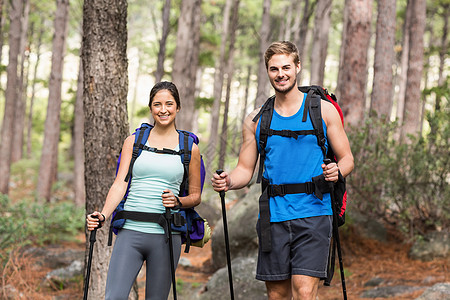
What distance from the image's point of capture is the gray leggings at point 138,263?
3555 millimetres

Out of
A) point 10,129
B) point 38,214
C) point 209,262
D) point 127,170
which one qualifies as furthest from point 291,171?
point 10,129

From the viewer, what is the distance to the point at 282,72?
11.4 ft

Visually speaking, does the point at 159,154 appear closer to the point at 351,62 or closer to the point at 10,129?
the point at 351,62

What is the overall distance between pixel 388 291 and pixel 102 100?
4.50m

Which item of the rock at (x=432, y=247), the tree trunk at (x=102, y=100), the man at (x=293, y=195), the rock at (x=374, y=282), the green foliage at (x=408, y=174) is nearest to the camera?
the man at (x=293, y=195)

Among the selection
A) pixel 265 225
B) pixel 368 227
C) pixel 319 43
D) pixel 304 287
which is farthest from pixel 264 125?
pixel 319 43

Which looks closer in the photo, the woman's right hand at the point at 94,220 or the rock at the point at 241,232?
the woman's right hand at the point at 94,220

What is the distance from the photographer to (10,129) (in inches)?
661

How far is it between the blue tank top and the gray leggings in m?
0.85

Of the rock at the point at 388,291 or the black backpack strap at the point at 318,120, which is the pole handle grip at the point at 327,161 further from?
the rock at the point at 388,291

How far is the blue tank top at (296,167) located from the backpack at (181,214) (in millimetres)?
642

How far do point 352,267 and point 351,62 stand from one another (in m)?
4.29

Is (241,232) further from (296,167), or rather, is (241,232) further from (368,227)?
(296,167)

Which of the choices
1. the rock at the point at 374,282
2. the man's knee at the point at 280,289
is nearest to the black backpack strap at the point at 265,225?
the man's knee at the point at 280,289
